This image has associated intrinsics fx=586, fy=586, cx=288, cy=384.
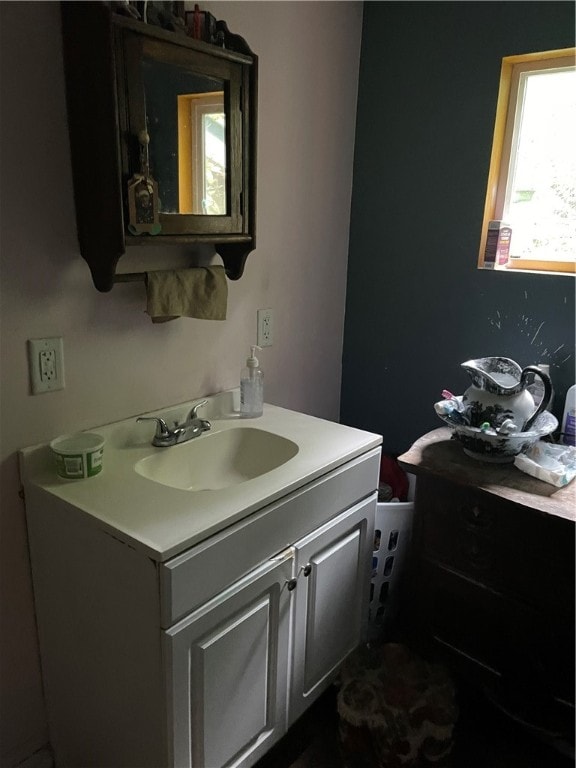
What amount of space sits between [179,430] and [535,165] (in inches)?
53.3

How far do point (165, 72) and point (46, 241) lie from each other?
0.45 metres

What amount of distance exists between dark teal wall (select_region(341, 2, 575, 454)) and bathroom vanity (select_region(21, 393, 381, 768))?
1.95 ft

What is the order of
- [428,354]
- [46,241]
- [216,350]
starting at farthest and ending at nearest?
1. [428,354]
2. [216,350]
3. [46,241]

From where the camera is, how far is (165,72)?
1272mm

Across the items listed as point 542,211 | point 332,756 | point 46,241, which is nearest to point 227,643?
point 332,756

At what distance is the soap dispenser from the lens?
1.73 metres

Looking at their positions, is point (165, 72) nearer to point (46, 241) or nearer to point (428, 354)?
point (46, 241)

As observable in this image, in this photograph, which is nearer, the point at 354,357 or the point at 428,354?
the point at 428,354

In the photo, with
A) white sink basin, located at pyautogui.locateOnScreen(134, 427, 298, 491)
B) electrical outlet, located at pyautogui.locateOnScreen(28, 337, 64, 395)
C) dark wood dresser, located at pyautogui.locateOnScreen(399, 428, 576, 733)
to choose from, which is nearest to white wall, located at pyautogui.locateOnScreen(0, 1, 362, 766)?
electrical outlet, located at pyautogui.locateOnScreen(28, 337, 64, 395)

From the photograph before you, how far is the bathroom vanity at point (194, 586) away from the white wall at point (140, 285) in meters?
0.08

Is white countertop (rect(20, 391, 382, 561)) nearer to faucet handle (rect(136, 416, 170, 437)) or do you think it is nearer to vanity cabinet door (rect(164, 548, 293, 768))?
faucet handle (rect(136, 416, 170, 437))

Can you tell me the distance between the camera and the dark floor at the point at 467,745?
1553 mm

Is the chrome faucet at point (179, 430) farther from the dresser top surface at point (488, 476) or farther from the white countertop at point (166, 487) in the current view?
the dresser top surface at point (488, 476)

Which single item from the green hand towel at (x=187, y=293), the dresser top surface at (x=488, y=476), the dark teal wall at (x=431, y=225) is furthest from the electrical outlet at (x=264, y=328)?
the dresser top surface at (x=488, y=476)
